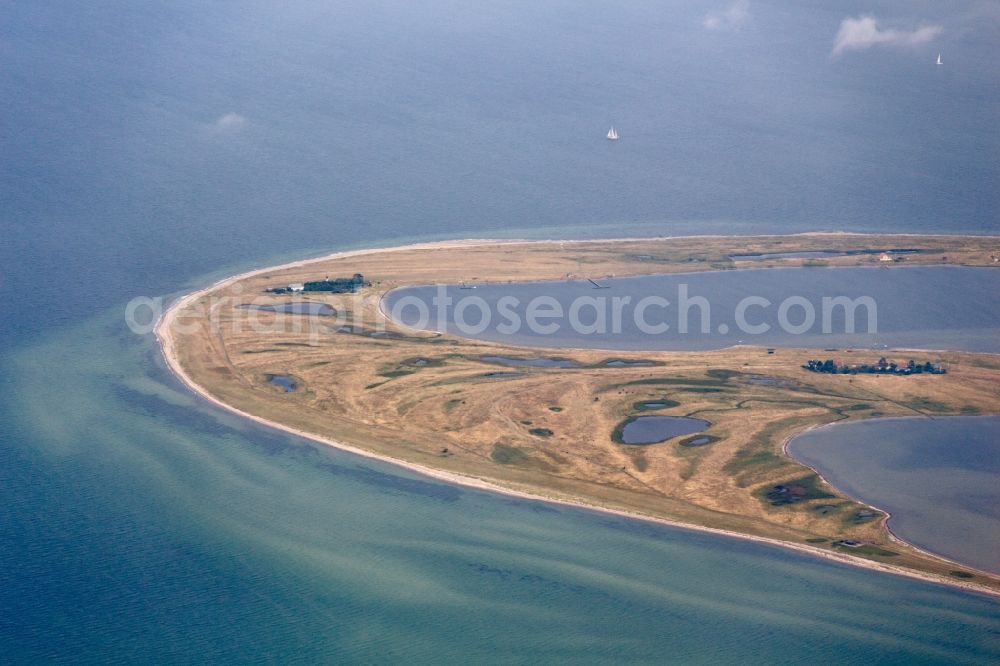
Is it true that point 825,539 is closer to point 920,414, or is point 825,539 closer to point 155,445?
point 920,414

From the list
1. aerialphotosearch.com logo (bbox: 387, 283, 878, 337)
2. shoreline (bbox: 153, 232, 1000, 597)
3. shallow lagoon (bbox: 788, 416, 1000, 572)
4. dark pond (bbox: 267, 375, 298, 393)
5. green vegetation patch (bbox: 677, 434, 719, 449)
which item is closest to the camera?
shoreline (bbox: 153, 232, 1000, 597)

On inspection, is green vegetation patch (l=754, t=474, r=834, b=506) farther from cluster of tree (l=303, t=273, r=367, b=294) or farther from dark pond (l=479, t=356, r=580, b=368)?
cluster of tree (l=303, t=273, r=367, b=294)

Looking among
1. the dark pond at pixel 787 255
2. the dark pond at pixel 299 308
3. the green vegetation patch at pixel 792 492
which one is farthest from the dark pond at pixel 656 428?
the dark pond at pixel 787 255

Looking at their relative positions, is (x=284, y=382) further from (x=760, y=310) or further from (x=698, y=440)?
(x=760, y=310)

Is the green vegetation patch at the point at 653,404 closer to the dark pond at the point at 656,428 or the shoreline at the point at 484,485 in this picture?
the dark pond at the point at 656,428

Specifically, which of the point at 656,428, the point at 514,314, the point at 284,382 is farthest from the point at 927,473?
the point at 284,382

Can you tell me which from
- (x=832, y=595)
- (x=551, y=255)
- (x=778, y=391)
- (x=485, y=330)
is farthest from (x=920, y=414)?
(x=551, y=255)

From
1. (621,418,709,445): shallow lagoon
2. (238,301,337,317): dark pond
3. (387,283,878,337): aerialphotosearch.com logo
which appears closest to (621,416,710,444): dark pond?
(621,418,709,445): shallow lagoon
